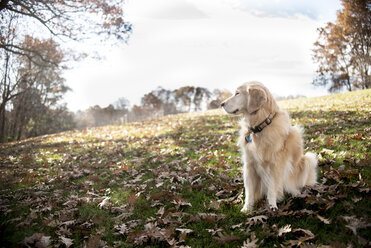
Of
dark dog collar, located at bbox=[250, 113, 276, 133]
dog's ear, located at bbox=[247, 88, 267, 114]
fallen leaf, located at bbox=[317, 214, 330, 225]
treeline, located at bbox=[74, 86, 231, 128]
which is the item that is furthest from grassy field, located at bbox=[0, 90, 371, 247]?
treeline, located at bbox=[74, 86, 231, 128]

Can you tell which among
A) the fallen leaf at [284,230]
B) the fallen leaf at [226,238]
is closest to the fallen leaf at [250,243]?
the fallen leaf at [226,238]

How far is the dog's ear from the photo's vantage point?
3.65 meters

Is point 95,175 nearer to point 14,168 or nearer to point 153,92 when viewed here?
point 14,168

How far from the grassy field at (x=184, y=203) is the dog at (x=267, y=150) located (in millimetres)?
214

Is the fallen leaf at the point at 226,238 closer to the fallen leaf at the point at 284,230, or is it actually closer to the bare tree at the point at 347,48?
the fallen leaf at the point at 284,230

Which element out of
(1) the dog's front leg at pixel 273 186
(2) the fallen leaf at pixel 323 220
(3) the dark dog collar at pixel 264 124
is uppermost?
(3) the dark dog collar at pixel 264 124

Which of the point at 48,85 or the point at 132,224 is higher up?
the point at 48,85

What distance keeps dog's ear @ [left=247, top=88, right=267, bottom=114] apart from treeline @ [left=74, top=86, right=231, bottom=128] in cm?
4570

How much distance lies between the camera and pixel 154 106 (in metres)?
77.2

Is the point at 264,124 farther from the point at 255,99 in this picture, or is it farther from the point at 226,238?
the point at 226,238

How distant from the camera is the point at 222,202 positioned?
405cm

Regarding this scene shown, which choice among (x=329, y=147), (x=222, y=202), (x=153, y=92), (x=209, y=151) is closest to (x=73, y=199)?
(x=222, y=202)

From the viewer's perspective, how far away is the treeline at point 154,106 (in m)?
65.4

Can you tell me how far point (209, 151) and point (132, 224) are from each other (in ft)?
14.3
